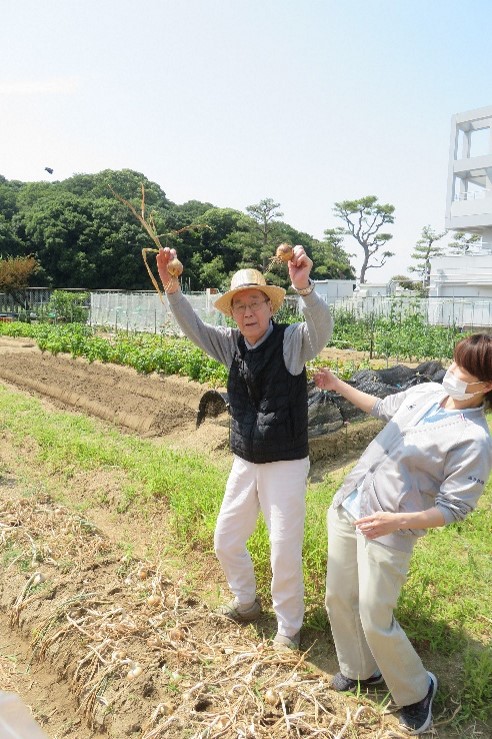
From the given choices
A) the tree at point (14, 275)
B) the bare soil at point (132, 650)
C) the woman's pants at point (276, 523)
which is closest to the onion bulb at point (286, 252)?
the woman's pants at point (276, 523)

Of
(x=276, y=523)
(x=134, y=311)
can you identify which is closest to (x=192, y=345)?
(x=134, y=311)

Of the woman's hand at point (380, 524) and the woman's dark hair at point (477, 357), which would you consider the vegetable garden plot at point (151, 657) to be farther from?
the woman's dark hair at point (477, 357)

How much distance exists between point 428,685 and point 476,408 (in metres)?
1.13

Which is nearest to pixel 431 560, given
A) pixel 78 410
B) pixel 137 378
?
pixel 78 410

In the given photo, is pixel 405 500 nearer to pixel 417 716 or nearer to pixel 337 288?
pixel 417 716

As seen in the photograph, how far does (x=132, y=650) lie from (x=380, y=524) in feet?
4.57

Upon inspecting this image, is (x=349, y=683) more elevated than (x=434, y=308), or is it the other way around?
(x=434, y=308)

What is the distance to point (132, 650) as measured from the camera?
274 centimetres

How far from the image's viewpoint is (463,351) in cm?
209

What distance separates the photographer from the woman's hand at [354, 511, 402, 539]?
2.07 m

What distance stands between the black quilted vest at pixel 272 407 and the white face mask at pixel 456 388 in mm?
726

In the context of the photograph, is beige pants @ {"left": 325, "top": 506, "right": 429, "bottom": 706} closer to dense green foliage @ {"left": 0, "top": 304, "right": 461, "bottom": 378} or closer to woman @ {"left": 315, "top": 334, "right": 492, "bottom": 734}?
woman @ {"left": 315, "top": 334, "right": 492, "bottom": 734}

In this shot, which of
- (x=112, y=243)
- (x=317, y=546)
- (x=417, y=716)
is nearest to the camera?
(x=417, y=716)

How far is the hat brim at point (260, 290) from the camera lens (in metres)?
2.69
